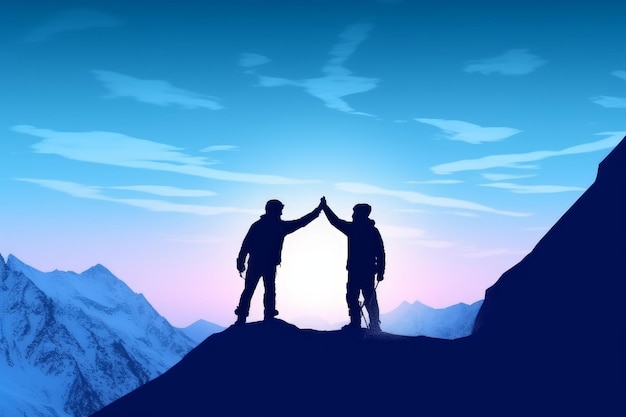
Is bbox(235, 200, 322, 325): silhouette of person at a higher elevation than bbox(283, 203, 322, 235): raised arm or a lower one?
lower

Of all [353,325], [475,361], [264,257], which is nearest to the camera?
[475,361]

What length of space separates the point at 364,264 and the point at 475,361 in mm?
4127

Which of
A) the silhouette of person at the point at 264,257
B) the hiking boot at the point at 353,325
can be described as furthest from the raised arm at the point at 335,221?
the hiking boot at the point at 353,325

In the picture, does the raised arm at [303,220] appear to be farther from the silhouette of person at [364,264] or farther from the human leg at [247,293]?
the human leg at [247,293]

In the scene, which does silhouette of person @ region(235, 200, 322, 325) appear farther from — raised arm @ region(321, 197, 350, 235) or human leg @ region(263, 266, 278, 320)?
raised arm @ region(321, 197, 350, 235)

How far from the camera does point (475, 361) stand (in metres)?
16.5

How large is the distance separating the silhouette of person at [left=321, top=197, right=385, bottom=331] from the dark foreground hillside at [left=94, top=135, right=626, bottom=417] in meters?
1.27

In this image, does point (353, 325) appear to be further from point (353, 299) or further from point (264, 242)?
point (264, 242)

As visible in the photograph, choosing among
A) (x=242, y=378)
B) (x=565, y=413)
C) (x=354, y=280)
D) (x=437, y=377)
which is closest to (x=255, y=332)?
(x=242, y=378)

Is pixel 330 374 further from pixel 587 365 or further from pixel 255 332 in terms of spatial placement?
pixel 587 365

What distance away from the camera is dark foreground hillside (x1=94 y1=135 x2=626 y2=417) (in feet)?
48.3

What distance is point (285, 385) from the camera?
636 inches

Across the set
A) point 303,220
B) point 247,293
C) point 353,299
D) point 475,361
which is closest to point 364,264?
point 353,299

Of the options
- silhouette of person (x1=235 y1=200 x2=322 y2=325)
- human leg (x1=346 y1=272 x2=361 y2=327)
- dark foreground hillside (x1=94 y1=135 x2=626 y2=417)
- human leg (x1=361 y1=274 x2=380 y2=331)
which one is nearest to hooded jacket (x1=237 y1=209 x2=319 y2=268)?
silhouette of person (x1=235 y1=200 x2=322 y2=325)
